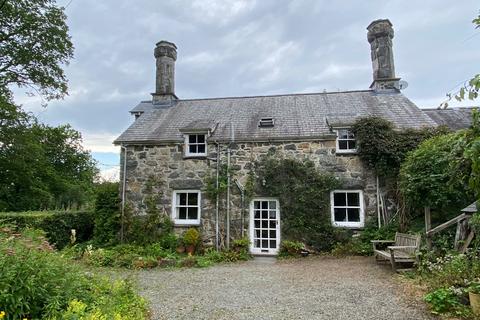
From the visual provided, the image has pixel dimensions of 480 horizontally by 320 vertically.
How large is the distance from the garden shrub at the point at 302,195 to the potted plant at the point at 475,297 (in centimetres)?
605

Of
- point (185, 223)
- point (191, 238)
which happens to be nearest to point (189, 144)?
point (185, 223)

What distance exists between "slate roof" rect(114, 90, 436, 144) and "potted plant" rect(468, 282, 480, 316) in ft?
23.6

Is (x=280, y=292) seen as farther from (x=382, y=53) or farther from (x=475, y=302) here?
(x=382, y=53)

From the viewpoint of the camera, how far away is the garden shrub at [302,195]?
1098 centimetres

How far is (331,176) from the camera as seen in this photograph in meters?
11.2

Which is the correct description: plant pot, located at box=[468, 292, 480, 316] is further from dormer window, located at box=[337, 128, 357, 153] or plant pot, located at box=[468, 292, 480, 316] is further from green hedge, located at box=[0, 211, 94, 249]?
green hedge, located at box=[0, 211, 94, 249]

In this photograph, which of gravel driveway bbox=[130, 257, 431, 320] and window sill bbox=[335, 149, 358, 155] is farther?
window sill bbox=[335, 149, 358, 155]

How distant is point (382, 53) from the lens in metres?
14.0

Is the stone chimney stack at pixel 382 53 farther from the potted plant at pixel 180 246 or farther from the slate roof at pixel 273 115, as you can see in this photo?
the potted plant at pixel 180 246

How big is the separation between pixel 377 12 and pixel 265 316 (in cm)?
1425

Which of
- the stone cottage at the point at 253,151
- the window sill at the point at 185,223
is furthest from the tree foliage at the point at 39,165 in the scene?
the window sill at the point at 185,223

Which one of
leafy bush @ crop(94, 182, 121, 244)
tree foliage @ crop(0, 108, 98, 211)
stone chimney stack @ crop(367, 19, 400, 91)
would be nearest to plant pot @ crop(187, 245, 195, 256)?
leafy bush @ crop(94, 182, 121, 244)

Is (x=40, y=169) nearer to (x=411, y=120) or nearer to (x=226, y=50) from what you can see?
(x=226, y=50)

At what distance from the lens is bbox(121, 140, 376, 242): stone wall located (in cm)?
1130
